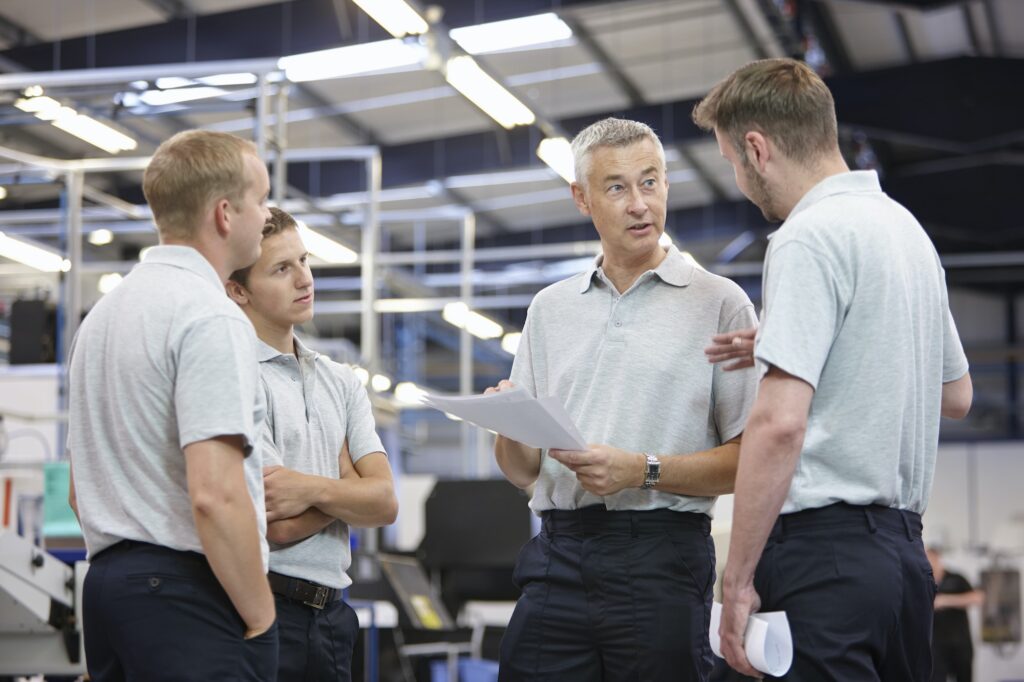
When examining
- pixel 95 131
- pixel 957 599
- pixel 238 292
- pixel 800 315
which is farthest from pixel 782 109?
pixel 957 599

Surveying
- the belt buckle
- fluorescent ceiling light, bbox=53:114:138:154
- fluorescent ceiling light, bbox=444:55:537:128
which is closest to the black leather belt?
the belt buckle

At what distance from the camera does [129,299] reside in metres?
2.04

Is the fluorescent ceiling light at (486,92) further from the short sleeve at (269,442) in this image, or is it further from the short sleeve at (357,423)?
the short sleeve at (269,442)

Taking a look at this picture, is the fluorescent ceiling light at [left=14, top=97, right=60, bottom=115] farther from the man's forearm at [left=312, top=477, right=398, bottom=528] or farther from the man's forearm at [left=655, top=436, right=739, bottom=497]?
the man's forearm at [left=655, top=436, right=739, bottom=497]

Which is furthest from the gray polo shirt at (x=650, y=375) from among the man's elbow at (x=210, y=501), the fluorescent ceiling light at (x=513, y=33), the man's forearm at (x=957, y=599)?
the fluorescent ceiling light at (x=513, y=33)

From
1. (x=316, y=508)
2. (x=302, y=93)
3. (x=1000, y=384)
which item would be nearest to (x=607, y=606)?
(x=316, y=508)

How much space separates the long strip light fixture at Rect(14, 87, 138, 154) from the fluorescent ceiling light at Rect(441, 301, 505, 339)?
3844 mm

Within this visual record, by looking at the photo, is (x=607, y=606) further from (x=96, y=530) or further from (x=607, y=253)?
(x=96, y=530)

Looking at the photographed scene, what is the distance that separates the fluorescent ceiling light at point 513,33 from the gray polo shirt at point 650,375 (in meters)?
8.00

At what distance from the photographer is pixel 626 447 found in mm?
2436

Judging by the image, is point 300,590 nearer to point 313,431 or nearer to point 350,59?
point 313,431

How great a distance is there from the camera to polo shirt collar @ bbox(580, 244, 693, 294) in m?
2.52

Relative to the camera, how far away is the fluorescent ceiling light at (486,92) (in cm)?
729

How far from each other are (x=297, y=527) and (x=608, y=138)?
1.00m
